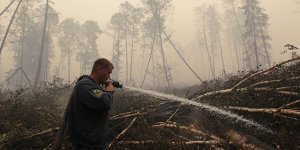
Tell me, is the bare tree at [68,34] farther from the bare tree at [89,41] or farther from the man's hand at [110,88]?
the man's hand at [110,88]

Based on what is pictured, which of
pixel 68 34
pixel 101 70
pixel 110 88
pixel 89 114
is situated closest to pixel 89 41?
pixel 68 34

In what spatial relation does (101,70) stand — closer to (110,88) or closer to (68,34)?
(110,88)

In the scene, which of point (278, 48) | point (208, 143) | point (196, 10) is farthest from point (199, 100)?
point (278, 48)

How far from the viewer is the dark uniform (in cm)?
375

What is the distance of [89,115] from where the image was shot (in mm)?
3865

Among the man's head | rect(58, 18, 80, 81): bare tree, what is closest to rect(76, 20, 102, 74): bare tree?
rect(58, 18, 80, 81): bare tree

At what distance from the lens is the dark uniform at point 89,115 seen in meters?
3.75

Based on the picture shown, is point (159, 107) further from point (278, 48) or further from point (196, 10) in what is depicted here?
point (278, 48)

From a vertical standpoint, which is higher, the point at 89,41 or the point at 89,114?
the point at 89,41

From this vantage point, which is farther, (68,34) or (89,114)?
(68,34)

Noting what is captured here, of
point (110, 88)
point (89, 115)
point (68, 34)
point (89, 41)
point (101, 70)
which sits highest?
point (68, 34)

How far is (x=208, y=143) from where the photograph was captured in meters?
5.67

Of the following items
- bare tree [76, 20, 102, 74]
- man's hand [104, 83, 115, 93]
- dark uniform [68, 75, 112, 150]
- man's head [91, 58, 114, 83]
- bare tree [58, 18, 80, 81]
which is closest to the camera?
dark uniform [68, 75, 112, 150]

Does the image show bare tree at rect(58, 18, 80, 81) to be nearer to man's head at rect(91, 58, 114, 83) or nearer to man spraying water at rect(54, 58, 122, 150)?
man's head at rect(91, 58, 114, 83)
